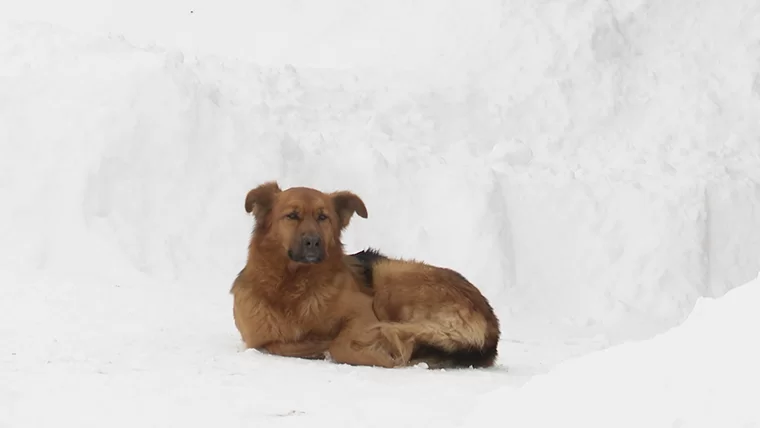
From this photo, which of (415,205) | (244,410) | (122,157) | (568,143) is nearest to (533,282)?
(415,205)

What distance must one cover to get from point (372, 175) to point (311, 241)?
528 centimetres

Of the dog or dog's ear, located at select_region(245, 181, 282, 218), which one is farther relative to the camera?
dog's ear, located at select_region(245, 181, 282, 218)

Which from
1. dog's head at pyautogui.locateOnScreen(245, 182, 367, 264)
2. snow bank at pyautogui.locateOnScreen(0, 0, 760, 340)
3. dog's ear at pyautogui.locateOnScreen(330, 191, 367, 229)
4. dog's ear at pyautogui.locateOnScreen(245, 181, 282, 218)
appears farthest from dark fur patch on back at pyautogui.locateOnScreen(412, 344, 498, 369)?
snow bank at pyautogui.locateOnScreen(0, 0, 760, 340)

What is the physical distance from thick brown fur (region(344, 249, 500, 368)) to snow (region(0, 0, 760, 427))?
33 cm

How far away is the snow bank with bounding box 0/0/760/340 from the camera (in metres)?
10.6

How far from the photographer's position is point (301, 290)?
656cm

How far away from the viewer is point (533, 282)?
11477mm

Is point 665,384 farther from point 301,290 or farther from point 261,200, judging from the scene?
point 261,200

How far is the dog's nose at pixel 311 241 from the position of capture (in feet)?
20.9

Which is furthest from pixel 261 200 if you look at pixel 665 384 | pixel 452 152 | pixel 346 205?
pixel 452 152

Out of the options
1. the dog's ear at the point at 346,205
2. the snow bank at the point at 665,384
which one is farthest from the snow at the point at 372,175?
the dog's ear at the point at 346,205

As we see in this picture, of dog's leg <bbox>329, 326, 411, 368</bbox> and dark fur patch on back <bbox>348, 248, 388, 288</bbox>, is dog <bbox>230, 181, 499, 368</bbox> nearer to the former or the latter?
dog's leg <bbox>329, 326, 411, 368</bbox>

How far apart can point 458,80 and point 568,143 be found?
1.79m

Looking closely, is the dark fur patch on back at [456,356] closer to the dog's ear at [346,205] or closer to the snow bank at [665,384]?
the dog's ear at [346,205]
